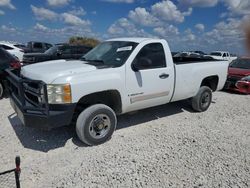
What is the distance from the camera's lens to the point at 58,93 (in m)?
3.73

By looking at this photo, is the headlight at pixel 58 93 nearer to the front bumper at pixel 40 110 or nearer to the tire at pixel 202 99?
the front bumper at pixel 40 110

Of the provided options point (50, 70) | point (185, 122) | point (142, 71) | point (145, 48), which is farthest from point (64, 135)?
point (185, 122)

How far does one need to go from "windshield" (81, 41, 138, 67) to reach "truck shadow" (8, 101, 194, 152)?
144 centimetres

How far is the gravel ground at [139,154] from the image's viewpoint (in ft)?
10.8

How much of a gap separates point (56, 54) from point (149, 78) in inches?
301

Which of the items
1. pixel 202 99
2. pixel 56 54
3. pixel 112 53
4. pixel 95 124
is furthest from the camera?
pixel 56 54

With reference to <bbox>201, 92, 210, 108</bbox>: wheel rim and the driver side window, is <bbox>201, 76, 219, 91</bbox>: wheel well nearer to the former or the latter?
<bbox>201, 92, 210, 108</bbox>: wheel rim

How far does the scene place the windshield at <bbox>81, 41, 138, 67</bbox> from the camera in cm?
466

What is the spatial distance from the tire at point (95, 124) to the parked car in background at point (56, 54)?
21.5 feet

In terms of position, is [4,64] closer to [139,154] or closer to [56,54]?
[56,54]

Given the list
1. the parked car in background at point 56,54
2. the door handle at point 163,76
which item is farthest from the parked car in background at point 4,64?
the door handle at point 163,76

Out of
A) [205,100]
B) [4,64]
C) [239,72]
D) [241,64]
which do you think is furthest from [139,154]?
[241,64]

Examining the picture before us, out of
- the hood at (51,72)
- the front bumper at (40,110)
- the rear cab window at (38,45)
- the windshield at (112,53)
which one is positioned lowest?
the front bumper at (40,110)

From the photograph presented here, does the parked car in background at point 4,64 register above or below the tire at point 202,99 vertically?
above
